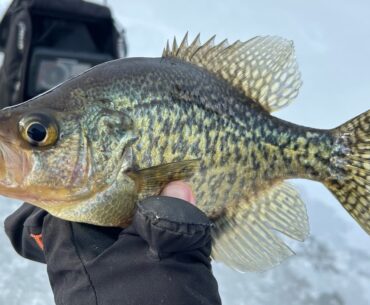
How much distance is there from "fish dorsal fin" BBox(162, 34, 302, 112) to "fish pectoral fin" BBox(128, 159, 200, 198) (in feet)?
1.11

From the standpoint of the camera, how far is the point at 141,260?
133cm

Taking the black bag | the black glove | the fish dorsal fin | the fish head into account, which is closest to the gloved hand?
the black glove

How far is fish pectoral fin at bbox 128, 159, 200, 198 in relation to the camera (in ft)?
4.26

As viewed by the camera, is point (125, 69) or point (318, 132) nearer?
point (125, 69)

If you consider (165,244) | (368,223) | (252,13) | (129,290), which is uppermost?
(252,13)

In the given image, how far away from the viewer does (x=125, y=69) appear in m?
1.39

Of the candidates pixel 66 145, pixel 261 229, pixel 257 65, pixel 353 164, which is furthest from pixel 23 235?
pixel 353 164

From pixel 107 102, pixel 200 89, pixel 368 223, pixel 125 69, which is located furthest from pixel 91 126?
pixel 368 223

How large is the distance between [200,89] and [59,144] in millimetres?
436

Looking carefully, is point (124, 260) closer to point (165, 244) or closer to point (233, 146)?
point (165, 244)

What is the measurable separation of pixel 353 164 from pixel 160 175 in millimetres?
681

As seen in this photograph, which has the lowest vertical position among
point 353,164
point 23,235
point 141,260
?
point 23,235

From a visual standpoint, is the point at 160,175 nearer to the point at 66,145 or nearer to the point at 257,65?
the point at 66,145

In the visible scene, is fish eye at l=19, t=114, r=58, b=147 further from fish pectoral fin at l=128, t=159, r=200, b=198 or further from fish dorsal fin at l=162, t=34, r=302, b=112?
fish dorsal fin at l=162, t=34, r=302, b=112
